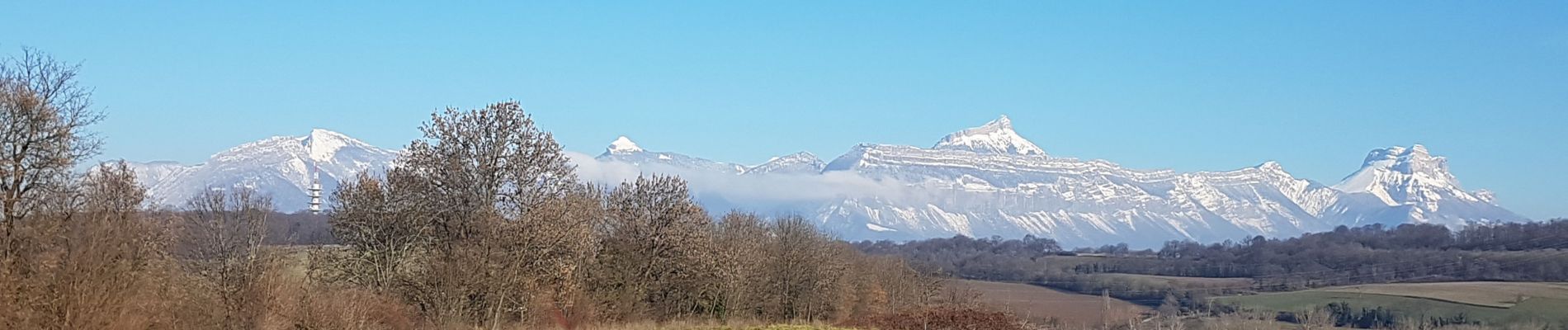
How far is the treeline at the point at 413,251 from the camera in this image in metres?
24.3

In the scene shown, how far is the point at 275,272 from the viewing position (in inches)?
1262

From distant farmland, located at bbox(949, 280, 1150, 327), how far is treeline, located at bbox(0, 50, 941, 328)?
3820cm

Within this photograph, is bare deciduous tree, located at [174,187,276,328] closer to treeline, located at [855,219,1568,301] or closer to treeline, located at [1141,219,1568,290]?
treeline, located at [855,219,1568,301]

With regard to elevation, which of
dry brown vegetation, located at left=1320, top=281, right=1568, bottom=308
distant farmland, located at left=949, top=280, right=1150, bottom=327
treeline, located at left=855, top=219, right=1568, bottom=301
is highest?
treeline, located at left=855, top=219, right=1568, bottom=301

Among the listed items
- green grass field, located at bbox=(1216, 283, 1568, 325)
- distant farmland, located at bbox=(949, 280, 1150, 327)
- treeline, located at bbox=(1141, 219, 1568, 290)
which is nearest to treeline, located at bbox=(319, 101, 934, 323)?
distant farmland, located at bbox=(949, 280, 1150, 327)

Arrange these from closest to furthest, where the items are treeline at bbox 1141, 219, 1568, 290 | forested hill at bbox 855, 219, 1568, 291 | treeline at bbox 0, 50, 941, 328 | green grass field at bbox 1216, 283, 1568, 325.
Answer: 1. treeline at bbox 0, 50, 941, 328
2. green grass field at bbox 1216, 283, 1568, 325
3. treeline at bbox 1141, 219, 1568, 290
4. forested hill at bbox 855, 219, 1568, 291

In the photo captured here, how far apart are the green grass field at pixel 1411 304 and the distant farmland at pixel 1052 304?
11.0 m

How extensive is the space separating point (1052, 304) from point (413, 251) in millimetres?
92299

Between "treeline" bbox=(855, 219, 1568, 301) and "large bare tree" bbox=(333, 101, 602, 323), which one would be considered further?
"treeline" bbox=(855, 219, 1568, 301)

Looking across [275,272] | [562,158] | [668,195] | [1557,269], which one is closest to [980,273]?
[1557,269]

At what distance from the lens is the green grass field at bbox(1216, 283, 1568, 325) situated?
94.6m

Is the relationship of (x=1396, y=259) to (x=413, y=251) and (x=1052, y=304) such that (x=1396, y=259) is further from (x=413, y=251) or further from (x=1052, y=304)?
(x=413, y=251)

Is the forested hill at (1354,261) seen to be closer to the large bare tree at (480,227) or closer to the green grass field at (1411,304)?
the green grass field at (1411,304)

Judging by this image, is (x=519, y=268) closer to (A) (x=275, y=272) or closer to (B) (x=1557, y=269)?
(A) (x=275, y=272)
